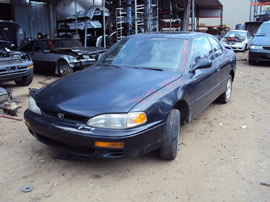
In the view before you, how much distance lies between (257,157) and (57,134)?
2.48 m

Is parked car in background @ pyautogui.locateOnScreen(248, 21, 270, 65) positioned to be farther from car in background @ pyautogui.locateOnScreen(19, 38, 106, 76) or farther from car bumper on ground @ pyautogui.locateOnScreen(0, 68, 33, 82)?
car bumper on ground @ pyautogui.locateOnScreen(0, 68, 33, 82)

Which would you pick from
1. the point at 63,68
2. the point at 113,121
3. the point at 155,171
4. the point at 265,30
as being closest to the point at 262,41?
the point at 265,30

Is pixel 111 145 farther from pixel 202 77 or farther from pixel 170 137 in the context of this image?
pixel 202 77

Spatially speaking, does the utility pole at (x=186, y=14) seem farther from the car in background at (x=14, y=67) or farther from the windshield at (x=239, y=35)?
the car in background at (x=14, y=67)

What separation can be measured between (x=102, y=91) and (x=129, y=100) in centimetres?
38

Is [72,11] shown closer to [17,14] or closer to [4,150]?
[17,14]

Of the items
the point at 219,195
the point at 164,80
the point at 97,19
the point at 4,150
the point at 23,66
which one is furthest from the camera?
the point at 97,19

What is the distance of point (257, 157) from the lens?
3.68 m

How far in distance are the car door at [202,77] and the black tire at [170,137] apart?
720 mm

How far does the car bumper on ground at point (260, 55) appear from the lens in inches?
428

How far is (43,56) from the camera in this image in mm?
9547

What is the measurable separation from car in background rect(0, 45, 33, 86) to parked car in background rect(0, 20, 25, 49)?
1.13 meters

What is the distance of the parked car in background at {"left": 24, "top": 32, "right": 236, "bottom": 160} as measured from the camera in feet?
9.48

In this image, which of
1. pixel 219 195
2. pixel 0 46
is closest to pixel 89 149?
pixel 219 195
